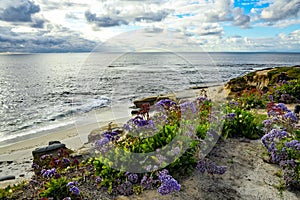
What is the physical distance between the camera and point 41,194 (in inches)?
175

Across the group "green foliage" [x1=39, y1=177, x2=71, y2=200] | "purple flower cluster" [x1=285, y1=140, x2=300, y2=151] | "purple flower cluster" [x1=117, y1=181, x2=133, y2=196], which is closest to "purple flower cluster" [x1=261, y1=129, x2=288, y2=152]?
"purple flower cluster" [x1=285, y1=140, x2=300, y2=151]

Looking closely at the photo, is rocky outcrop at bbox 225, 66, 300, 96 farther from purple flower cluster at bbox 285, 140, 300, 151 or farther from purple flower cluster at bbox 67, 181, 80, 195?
purple flower cluster at bbox 67, 181, 80, 195

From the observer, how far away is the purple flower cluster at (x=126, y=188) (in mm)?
4594

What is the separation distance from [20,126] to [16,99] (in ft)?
44.3

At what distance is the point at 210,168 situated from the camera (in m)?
5.14

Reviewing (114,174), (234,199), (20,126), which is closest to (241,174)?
(234,199)

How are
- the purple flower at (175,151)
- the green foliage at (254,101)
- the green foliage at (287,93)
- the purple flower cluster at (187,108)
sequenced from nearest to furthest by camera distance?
the purple flower at (175,151) → the purple flower cluster at (187,108) → the green foliage at (254,101) → the green foliage at (287,93)

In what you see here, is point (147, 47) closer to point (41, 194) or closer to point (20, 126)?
point (41, 194)

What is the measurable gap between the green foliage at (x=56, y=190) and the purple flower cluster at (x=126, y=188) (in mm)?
861

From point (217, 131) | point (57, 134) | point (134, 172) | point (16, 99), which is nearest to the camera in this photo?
point (134, 172)

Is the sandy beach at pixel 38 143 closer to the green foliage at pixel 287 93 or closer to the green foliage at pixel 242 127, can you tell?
the green foliage at pixel 242 127

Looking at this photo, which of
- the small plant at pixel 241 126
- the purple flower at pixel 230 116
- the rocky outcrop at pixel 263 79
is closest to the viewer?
the purple flower at pixel 230 116

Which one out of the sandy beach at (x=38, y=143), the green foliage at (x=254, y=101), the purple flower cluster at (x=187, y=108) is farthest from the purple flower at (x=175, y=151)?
the green foliage at (x=254, y=101)

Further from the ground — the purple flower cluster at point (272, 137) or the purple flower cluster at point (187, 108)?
the purple flower cluster at point (187, 108)
